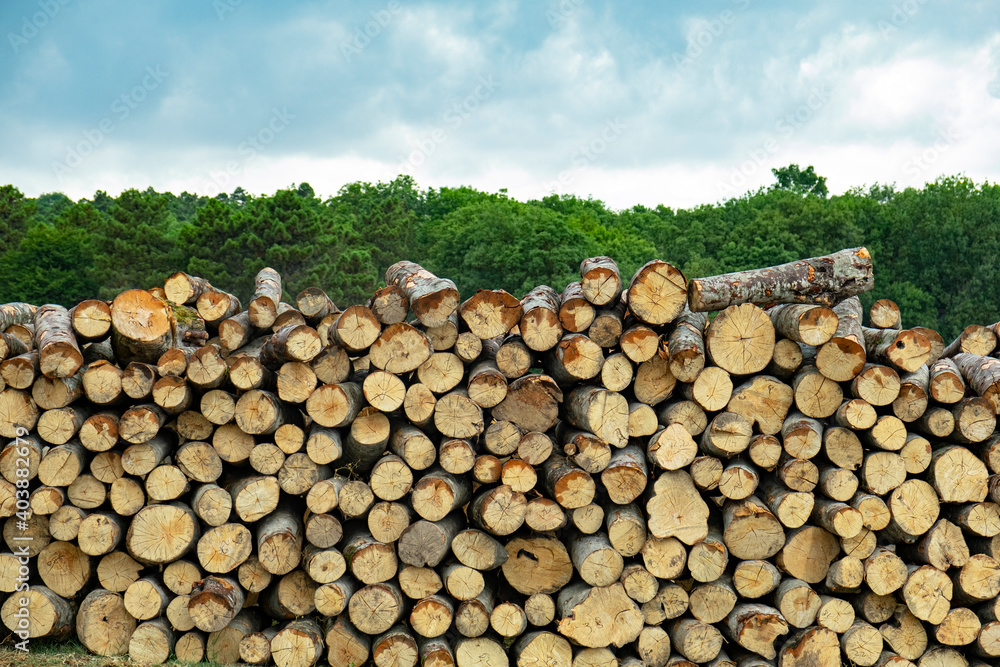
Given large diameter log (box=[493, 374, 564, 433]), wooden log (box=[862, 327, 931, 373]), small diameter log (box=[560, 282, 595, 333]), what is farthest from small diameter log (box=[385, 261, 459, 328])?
wooden log (box=[862, 327, 931, 373])

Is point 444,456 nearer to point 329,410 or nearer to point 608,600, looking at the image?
point 329,410

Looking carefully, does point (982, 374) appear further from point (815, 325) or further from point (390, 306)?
point (390, 306)

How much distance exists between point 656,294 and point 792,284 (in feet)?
3.55

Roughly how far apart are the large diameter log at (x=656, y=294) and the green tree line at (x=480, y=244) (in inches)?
934

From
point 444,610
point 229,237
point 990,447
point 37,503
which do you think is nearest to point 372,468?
point 444,610

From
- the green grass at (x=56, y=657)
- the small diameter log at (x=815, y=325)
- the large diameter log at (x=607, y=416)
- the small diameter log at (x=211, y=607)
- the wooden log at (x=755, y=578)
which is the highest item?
the small diameter log at (x=815, y=325)

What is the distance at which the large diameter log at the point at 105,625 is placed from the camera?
508 cm

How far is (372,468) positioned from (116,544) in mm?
1738

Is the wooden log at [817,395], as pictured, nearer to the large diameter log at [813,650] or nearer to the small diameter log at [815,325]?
the small diameter log at [815,325]

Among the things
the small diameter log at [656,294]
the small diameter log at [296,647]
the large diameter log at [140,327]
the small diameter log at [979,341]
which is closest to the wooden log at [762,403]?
the small diameter log at [656,294]

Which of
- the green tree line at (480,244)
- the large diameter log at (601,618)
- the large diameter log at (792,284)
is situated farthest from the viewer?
the green tree line at (480,244)

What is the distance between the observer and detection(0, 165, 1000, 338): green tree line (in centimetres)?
2895

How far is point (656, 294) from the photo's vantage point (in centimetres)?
516

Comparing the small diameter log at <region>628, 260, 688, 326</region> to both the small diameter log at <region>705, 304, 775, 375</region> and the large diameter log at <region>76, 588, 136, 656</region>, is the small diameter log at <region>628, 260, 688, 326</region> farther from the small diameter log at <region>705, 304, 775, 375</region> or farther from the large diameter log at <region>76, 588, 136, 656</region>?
the large diameter log at <region>76, 588, 136, 656</region>
